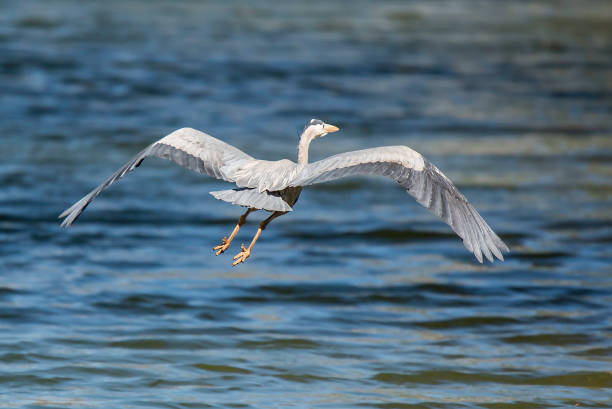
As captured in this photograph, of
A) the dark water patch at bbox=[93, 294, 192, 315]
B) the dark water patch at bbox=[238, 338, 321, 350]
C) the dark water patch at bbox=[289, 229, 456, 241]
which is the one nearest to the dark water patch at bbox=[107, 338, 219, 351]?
the dark water patch at bbox=[238, 338, 321, 350]

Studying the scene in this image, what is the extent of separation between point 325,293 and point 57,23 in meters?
17.0

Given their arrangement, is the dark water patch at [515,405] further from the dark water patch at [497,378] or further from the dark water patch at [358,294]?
the dark water patch at [358,294]

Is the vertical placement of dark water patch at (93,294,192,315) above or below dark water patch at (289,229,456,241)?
below

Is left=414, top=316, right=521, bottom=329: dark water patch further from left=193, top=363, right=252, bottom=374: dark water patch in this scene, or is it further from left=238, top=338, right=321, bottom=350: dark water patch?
left=193, top=363, right=252, bottom=374: dark water patch

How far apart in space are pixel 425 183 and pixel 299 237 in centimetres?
613

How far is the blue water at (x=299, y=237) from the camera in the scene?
8.97 metres

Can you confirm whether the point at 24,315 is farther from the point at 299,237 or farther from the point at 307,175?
the point at 307,175

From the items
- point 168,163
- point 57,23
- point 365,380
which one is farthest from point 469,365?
point 57,23

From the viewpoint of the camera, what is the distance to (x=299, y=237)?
42.2 ft

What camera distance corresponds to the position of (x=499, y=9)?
108ft

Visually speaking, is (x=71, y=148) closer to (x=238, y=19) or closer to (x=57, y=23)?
(x=57, y=23)

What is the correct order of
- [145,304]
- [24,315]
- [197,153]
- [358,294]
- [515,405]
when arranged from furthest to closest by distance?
1. [358,294]
2. [145,304]
3. [24,315]
4. [515,405]
5. [197,153]

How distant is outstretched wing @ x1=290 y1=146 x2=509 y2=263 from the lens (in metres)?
6.61

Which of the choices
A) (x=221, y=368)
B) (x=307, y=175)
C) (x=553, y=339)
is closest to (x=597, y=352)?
(x=553, y=339)
